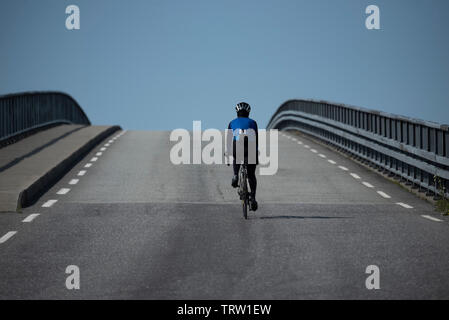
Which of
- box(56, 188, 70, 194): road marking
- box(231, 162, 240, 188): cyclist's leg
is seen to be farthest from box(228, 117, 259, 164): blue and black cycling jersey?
box(56, 188, 70, 194): road marking

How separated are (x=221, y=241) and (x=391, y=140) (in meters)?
10.1

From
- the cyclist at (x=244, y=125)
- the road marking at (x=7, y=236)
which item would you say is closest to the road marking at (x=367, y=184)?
the cyclist at (x=244, y=125)

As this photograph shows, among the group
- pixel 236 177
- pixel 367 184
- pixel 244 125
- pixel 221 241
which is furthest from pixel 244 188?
pixel 367 184

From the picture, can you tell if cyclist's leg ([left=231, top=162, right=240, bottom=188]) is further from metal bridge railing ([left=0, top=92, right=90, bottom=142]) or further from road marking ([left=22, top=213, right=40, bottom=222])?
metal bridge railing ([left=0, top=92, right=90, bottom=142])

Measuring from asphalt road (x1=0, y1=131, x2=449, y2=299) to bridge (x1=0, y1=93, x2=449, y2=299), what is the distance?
2 cm

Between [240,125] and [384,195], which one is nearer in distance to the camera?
[240,125]

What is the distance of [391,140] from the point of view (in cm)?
2178

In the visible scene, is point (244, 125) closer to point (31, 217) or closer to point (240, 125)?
point (240, 125)

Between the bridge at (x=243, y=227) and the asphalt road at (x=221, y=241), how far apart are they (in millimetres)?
22

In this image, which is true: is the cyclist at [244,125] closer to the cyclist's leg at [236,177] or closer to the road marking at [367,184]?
the cyclist's leg at [236,177]

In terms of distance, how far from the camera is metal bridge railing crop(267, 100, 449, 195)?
59.4 feet

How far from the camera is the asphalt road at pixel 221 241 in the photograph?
929 centimetres

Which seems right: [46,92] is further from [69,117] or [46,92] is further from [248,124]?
[248,124]
